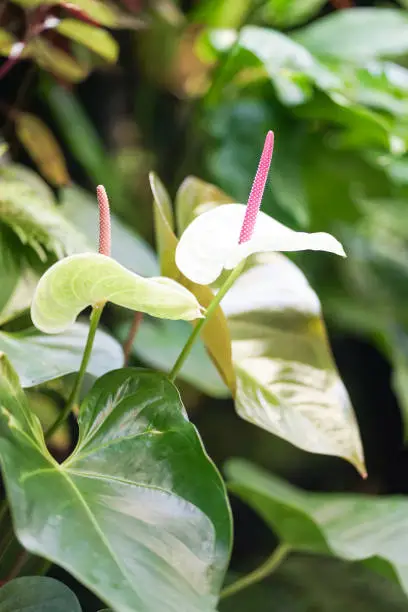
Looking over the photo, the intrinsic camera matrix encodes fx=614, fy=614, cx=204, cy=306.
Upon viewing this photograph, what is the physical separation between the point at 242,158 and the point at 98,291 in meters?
0.58

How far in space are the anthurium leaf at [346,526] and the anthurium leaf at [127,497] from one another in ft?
0.85

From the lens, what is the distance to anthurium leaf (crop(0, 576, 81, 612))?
39cm

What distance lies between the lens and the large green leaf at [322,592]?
2.65 feet

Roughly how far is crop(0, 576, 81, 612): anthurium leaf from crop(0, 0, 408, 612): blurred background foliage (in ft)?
0.66

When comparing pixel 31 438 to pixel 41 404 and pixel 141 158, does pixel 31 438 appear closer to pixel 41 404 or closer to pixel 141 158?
pixel 41 404

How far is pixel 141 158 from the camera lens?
116 cm

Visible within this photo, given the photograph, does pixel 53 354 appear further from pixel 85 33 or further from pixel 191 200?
pixel 85 33

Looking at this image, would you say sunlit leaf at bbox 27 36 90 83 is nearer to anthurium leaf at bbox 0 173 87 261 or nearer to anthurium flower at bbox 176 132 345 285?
anthurium leaf at bbox 0 173 87 261

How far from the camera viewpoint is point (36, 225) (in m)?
0.56

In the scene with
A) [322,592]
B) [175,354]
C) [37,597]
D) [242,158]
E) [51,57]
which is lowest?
[322,592]

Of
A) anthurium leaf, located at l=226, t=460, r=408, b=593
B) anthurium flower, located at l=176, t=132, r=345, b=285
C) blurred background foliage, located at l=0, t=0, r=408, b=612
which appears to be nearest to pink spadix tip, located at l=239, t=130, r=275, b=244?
anthurium flower, located at l=176, t=132, r=345, b=285

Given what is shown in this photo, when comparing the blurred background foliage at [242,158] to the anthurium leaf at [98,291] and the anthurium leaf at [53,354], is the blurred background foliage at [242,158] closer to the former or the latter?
the anthurium leaf at [53,354]

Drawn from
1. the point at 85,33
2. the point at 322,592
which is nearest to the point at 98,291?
the point at 85,33

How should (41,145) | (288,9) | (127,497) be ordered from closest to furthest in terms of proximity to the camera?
1. (127,497)
2. (41,145)
3. (288,9)
